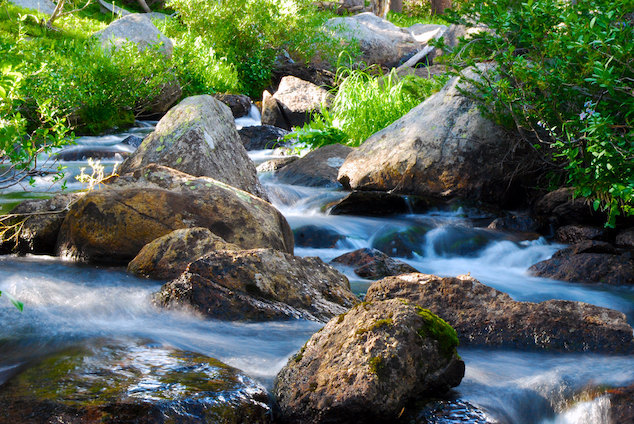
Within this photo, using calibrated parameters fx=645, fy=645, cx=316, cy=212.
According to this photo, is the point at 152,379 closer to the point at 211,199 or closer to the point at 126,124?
the point at 211,199

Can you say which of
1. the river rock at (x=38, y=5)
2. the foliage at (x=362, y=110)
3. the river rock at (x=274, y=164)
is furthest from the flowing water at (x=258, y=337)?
the river rock at (x=38, y=5)

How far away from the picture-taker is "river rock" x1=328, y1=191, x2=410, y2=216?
806 cm

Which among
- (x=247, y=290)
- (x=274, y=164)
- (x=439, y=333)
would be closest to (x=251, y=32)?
(x=274, y=164)

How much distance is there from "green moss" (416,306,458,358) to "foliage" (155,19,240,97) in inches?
519

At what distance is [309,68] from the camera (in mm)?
19359

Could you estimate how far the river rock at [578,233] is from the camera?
22.6ft

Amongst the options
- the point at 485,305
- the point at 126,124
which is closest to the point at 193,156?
the point at 485,305

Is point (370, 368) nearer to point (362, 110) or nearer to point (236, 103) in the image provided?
point (362, 110)

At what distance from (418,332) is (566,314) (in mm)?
1381

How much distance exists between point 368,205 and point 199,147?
2.41m

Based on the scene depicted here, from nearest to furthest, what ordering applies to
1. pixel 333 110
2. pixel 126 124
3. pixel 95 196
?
pixel 95 196 → pixel 333 110 → pixel 126 124

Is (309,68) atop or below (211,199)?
atop

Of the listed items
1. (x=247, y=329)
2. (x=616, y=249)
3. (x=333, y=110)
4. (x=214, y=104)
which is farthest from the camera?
(x=333, y=110)

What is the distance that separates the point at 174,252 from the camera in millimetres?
4637
